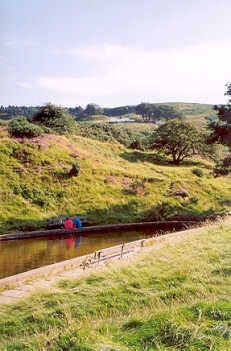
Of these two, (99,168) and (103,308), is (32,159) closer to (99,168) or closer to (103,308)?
(99,168)

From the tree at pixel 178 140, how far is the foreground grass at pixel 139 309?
37.5m

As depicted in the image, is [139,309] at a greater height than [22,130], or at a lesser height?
lesser

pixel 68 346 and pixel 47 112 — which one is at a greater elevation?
pixel 47 112

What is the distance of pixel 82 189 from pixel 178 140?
25376 millimetres

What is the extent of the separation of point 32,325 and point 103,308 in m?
1.33

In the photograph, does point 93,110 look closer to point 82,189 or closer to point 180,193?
point 180,193

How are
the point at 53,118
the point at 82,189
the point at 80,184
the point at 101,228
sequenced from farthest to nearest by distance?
the point at 53,118, the point at 80,184, the point at 82,189, the point at 101,228

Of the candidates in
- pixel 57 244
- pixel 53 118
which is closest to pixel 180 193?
pixel 57 244

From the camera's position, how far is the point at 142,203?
83.5ft

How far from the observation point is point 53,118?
125ft

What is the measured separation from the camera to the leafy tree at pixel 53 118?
1457 inches

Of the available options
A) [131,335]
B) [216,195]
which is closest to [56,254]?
[131,335]

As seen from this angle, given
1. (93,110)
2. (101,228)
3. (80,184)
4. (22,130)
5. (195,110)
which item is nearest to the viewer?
(101,228)

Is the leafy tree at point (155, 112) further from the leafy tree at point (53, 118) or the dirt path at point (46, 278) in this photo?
the dirt path at point (46, 278)
